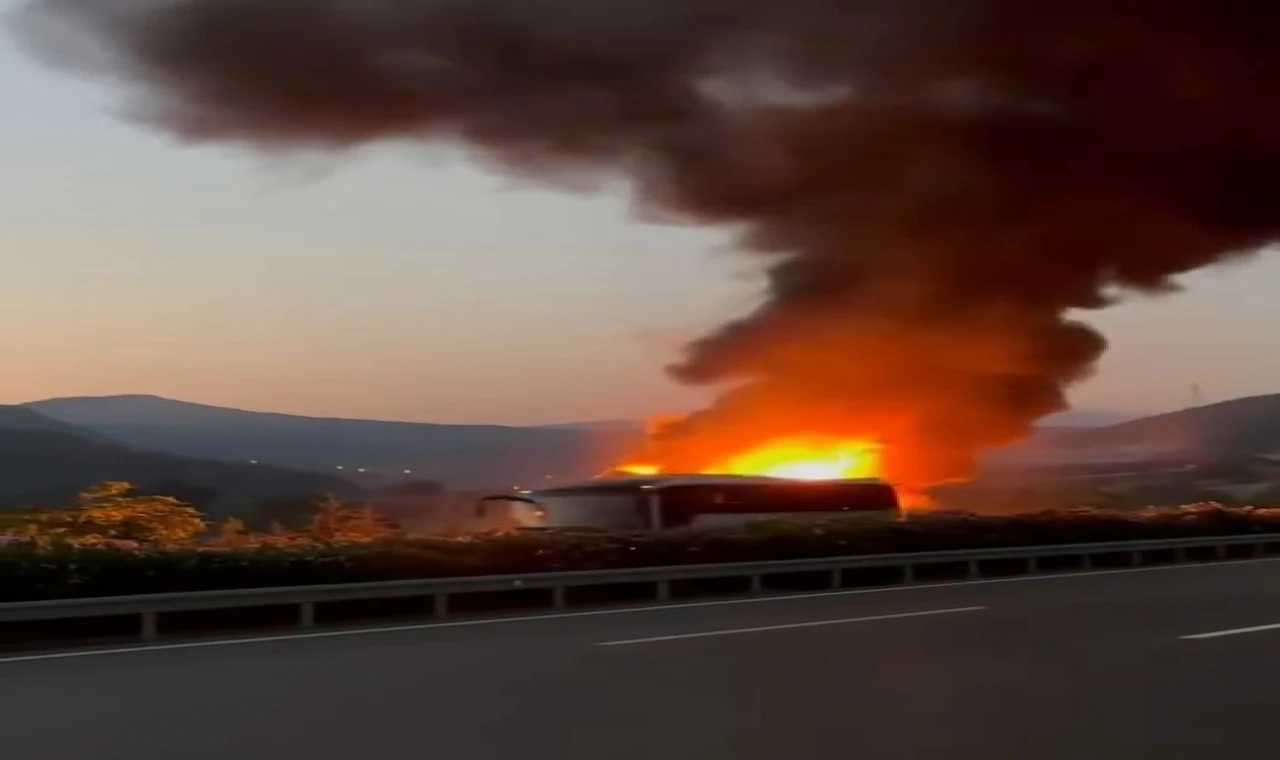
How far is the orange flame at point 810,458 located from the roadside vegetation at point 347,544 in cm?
599

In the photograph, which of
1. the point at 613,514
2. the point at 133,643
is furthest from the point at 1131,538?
the point at 133,643

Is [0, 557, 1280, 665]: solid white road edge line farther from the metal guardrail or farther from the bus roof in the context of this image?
the bus roof

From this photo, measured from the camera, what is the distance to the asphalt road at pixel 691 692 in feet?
25.6

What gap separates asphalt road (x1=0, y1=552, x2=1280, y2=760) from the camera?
7.80m

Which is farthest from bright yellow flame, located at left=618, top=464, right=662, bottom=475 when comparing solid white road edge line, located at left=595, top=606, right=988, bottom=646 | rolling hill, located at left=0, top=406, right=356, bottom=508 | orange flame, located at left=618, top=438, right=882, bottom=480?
rolling hill, located at left=0, top=406, right=356, bottom=508

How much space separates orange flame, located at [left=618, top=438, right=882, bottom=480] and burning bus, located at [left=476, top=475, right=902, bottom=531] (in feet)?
11.4

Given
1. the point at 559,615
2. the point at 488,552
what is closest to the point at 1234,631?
the point at 559,615

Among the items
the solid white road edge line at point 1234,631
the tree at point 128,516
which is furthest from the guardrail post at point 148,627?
the solid white road edge line at point 1234,631

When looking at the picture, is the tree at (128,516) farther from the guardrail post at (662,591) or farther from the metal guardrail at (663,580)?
the guardrail post at (662,591)

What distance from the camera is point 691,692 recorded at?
9.78m

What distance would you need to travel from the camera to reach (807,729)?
8234mm

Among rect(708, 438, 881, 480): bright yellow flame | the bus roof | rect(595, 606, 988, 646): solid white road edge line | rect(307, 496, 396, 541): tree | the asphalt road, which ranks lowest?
the asphalt road

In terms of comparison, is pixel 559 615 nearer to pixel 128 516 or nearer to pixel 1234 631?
A: pixel 1234 631

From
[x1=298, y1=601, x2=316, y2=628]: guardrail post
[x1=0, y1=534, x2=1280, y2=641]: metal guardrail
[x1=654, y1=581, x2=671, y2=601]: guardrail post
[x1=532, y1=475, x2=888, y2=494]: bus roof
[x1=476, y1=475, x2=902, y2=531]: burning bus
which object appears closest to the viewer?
[x1=0, y1=534, x2=1280, y2=641]: metal guardrail
